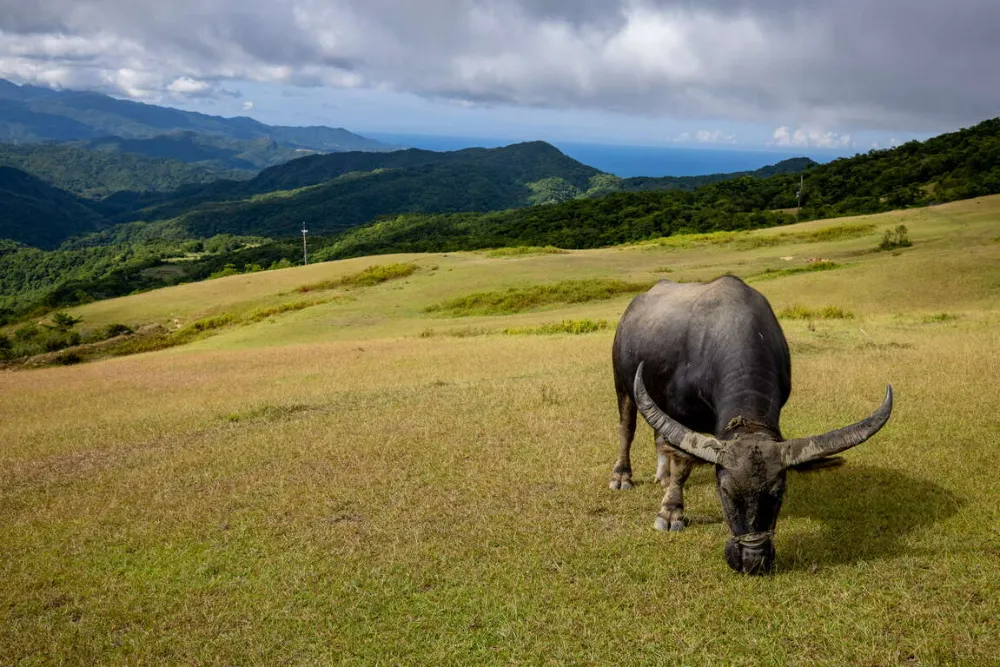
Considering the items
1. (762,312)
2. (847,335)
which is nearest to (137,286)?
(847,335)

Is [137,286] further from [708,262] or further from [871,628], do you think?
[871,628]

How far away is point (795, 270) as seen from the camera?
49438mm

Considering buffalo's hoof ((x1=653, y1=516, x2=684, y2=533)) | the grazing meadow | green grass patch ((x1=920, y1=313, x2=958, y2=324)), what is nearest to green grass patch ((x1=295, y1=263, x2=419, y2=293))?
the grazing meadow

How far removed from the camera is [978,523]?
32.2ft

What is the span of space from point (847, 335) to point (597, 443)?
16287mm

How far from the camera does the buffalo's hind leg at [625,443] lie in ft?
39.8

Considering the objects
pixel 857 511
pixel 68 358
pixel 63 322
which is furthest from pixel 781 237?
pixel 63 322

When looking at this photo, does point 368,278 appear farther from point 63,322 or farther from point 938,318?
point 938,318

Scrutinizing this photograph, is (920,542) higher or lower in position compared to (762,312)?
lower

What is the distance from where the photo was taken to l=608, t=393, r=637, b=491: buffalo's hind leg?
1212cm

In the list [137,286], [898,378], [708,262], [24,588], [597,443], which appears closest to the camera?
[24,588]

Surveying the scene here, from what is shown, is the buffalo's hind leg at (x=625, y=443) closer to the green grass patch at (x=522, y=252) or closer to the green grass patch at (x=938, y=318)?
the green grass patch at (x=938, y=318)

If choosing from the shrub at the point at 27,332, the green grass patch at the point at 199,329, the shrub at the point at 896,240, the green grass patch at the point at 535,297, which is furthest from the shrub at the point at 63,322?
the shrub at the point at 896,240

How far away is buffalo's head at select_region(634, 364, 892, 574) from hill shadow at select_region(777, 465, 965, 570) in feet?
3.54
